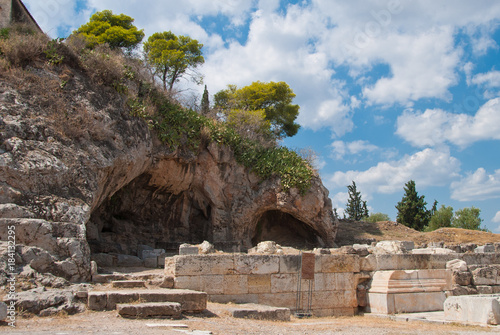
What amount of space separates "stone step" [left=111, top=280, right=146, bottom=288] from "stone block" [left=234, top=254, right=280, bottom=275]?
189 centimetres

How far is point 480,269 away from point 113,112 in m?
11.0

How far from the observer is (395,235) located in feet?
76.7

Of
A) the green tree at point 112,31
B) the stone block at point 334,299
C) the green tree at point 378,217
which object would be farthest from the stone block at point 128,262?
the green tree at point 378,217

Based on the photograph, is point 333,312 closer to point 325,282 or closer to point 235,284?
point 325,282

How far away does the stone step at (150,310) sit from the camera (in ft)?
19.6

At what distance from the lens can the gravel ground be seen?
5105 mm

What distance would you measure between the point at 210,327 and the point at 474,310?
465cm

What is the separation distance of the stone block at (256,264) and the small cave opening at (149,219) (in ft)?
23.2

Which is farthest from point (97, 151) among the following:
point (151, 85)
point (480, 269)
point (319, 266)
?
point (480, 269)

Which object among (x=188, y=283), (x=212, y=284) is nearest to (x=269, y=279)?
(x=212, y=284)

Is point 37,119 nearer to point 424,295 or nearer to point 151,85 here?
point 151,85

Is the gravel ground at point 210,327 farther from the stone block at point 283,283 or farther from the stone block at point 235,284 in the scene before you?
the stone block at point 283,283

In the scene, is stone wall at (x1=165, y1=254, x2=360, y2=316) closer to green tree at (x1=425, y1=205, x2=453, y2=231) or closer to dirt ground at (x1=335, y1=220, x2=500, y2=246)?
dirt ground at (x1=335, y1=220, x2=500, y2=246)

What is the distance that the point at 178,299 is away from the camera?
6.81 meters
